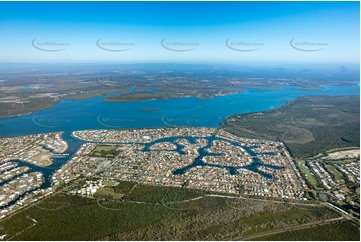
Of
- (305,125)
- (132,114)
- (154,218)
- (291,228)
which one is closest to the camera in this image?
(291,228)

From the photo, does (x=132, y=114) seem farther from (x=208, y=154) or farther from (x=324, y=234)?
(x=324, y=234)

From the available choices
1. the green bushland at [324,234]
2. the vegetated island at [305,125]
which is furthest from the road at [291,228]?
the vegetated island at [305,125]

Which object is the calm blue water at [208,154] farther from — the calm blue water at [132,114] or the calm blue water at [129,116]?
the calm blue water at [132,114]

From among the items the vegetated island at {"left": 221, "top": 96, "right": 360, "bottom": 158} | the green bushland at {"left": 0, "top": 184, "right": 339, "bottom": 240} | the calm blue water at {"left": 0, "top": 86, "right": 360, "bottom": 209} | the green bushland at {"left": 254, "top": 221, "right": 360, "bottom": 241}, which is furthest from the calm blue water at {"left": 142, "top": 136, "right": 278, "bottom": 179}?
the green bushland at {"left": 254, "top": 221, "right": 360, "bottom": 241}

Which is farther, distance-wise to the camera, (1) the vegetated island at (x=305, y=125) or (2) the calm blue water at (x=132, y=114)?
(2) the calm blue water at (x=132, y=114)

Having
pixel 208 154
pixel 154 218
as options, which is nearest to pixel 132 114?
pixel 208 154

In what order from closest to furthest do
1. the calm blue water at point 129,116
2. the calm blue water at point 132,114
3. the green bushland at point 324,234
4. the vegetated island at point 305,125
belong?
the green bushland at point 324,234, the calm blue water at point 129,116, the vegetated island at point 305,125, the calm blue water at point 132,114

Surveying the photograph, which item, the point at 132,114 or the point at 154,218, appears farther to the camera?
the point at 132,114

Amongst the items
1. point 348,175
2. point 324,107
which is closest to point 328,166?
point 348,175

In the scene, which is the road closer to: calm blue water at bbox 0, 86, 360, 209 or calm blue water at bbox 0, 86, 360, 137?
calm blue water at bbox 0, 86, 360, 209

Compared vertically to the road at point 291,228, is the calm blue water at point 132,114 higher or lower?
lower
